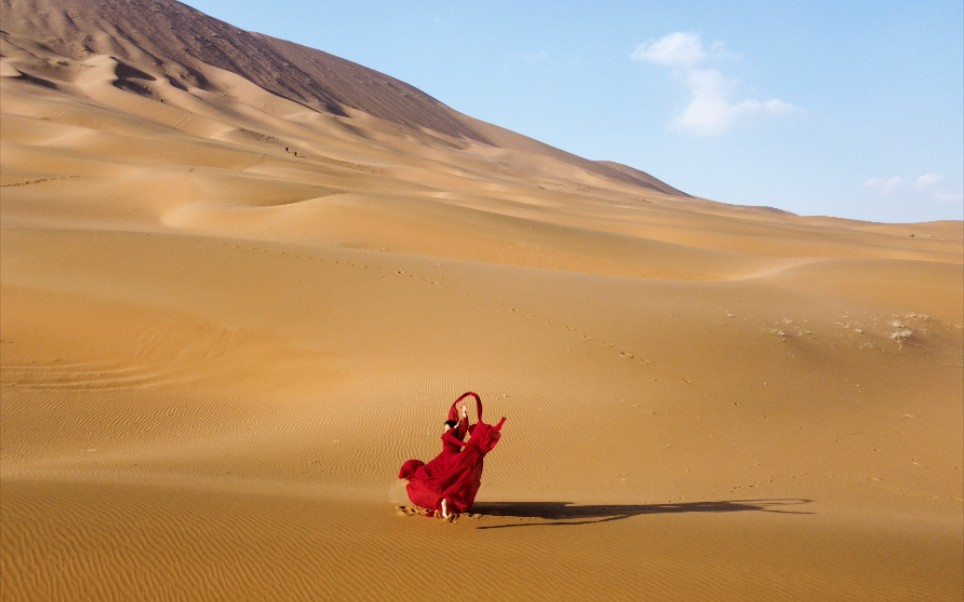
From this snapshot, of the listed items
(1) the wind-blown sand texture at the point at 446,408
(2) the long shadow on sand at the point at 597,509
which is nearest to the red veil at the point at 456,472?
(1) the wind-blown sand texture at the point at 446,408

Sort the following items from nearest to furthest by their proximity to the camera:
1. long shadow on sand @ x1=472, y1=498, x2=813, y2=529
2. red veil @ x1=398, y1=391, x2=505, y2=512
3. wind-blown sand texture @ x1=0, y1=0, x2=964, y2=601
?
wind-blown sand texture @ x1=0, y1=0, x2=964, y2=601 < red veil @ x1=398, y1=391, x2=505, y2=512 < long shadow on sand @ x1=472, y1=498, x2=813, y2=529

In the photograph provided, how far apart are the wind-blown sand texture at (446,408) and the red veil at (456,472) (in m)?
0.19

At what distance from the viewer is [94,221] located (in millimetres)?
22844

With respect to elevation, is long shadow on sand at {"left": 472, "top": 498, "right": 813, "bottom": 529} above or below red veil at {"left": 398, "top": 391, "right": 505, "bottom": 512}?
below

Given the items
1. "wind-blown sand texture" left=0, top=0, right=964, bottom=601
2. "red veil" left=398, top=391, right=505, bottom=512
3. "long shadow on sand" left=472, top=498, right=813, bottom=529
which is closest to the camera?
"wind-blown sand texture" left=0, top=0, right=964, bottom=601

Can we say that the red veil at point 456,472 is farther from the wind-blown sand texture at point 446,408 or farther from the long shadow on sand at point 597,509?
the long shadow on sand at point 597,509

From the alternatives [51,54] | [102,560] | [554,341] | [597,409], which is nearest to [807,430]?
[597,409]

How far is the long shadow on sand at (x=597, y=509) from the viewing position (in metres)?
6.39

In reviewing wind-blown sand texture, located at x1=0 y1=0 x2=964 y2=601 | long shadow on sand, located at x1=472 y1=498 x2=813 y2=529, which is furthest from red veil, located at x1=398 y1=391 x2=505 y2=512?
long shadow on sand, located at x1=472 y1=498 x2=813 y2=529

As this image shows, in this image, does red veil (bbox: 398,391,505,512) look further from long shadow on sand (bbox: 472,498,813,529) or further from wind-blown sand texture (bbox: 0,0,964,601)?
long shadow on sand (bbox: 472,498,813,529)

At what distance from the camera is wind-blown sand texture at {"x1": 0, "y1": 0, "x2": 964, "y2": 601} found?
517 centimetres

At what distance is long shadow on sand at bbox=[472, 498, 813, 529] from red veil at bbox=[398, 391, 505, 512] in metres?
0.30

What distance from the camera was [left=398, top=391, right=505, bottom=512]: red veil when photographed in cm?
596

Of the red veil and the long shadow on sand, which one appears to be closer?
the red veil
